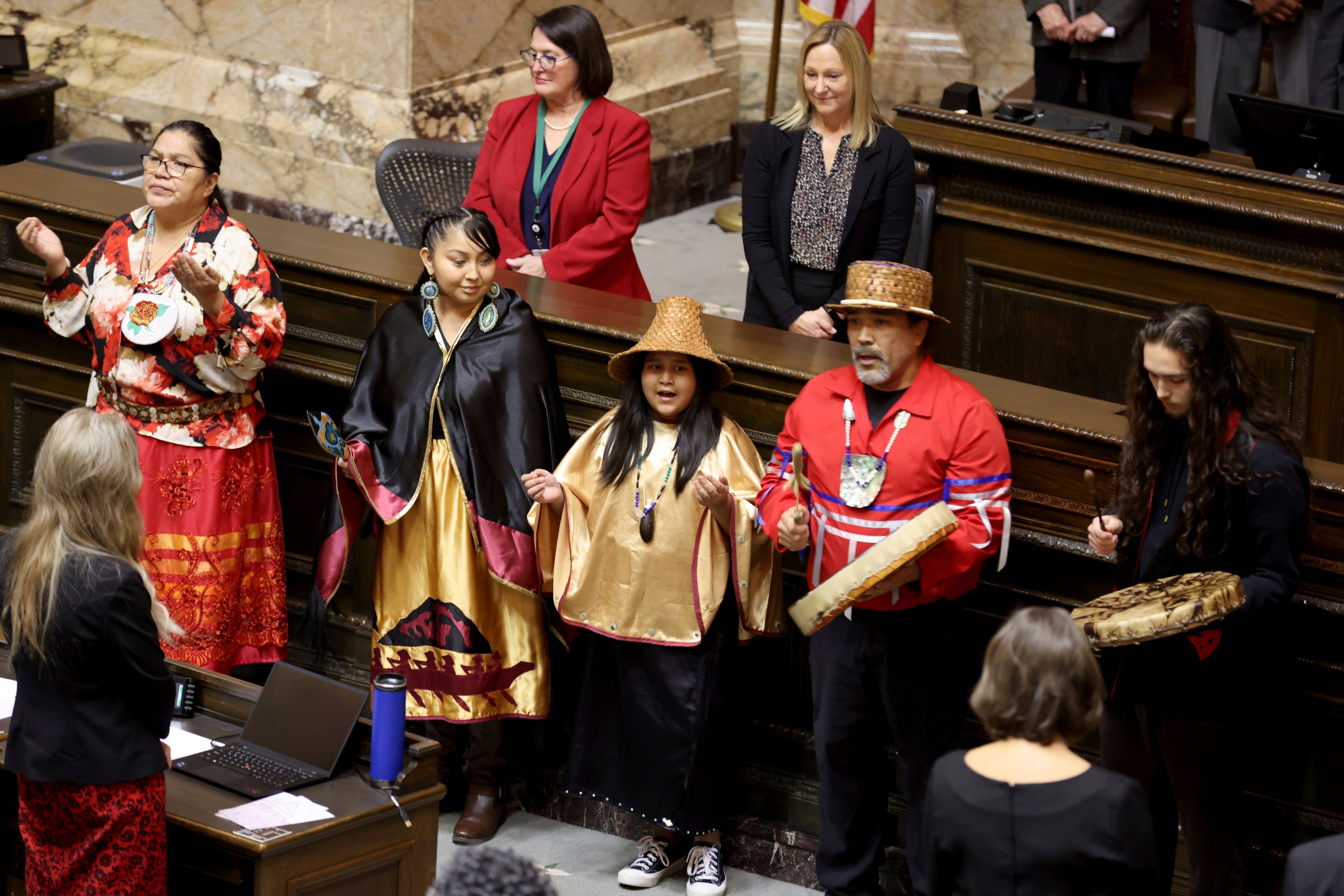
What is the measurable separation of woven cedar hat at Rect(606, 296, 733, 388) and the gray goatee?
0.42 metres

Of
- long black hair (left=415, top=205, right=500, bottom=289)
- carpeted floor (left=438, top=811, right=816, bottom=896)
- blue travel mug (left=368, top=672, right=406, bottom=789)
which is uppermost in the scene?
long black hair (left=415, top=205, right=500, bottom=289)

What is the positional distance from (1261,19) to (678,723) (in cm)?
454

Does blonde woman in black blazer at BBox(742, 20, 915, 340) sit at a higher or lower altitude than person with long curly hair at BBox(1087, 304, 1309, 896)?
higher

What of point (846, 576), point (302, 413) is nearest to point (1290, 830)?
point (846, 576)

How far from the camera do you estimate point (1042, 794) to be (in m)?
2.66

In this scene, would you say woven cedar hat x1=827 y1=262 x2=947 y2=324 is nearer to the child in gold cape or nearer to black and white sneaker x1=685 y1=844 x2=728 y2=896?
the child in gold cape

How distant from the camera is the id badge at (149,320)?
4.46m

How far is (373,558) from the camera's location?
5121 mm

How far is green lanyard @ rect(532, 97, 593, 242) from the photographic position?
532 centimetres

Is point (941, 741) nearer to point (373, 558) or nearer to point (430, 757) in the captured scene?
point (430, 757)

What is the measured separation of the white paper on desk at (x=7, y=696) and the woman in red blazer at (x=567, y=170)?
2.00 m

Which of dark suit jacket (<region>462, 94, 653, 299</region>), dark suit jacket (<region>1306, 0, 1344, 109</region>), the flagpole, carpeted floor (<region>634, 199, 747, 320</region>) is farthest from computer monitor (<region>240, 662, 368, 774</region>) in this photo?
the flagpole

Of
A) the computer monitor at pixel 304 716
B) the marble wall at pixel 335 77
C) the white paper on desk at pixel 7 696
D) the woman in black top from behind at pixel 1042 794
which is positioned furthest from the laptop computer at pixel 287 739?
the marble wall at pixel 335 77

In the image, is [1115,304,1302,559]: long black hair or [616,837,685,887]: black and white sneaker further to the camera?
[616,837,685,887]: black and white sneaker
